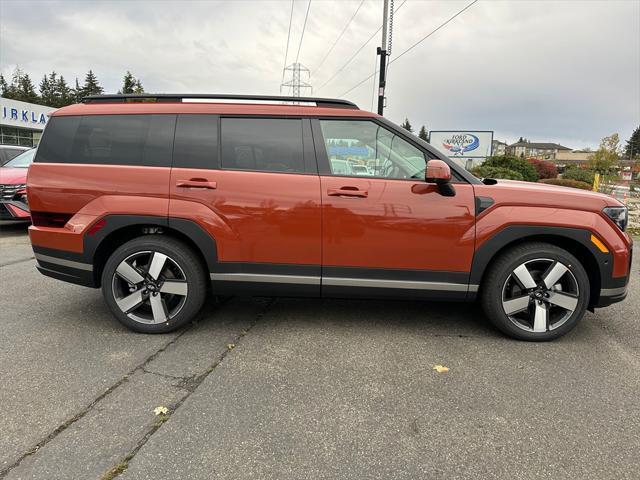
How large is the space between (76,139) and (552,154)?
16144 centimetres

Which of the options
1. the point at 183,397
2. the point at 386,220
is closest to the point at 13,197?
the point at 183,397

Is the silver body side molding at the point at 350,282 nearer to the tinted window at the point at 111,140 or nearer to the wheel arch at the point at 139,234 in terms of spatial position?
the wheel arch at the point at 139,234

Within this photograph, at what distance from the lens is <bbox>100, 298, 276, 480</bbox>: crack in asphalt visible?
209cm

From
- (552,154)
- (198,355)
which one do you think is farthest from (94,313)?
(552,154)

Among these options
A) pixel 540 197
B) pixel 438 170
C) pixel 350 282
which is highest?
pixel 438 170

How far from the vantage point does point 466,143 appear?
25.8 meters

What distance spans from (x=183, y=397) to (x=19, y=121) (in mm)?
41627

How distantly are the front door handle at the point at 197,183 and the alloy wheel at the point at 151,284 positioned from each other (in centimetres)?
60

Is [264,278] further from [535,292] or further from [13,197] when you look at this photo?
[13,197]

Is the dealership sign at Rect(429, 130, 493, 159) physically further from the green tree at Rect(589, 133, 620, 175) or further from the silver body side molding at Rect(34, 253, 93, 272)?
the silver body side molding at Rect(34, 253, 93, 272)

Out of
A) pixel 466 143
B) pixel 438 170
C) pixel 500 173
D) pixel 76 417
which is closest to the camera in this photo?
pixel 76 417

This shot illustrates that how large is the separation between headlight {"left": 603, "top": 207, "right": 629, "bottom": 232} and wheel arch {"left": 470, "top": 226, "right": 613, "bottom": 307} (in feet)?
0.93

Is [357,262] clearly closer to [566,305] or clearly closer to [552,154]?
[566,305]

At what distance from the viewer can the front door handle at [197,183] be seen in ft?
11.4
